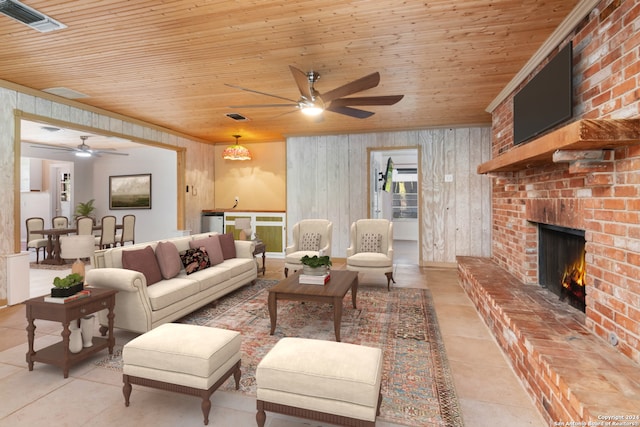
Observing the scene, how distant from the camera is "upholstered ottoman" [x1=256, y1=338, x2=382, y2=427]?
5.17ft

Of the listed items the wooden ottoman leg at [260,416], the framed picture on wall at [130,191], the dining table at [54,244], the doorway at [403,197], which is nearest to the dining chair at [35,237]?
the dining table at [54,244]

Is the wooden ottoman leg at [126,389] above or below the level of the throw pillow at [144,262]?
below

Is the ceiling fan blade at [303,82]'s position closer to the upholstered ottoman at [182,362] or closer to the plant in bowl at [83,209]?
the upholstered ottoman at [182,362]

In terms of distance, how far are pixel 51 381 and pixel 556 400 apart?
3.17m

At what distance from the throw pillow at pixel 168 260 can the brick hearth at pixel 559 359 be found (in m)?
3.22

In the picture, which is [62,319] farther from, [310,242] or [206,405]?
[310,242]

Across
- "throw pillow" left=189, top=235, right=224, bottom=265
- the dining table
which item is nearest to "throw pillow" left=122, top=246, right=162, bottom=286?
"throw pillow" left=189, top=235, right=224, bottom=265

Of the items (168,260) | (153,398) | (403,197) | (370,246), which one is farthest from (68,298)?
(403,197)

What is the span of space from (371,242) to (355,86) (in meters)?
2.75

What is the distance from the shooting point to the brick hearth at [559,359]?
150 centimetres

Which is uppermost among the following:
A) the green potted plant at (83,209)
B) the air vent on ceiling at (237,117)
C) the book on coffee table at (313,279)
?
the air vent on ceiling at (237,117)

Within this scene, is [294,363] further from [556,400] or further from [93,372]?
[93,372]

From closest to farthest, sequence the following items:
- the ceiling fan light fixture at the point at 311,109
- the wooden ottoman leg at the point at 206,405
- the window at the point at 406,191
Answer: the wooden ottoman leg at the point at 206,405 → the ceiling fan light fixture at the point at 311,109 → the window at the point at 406,191

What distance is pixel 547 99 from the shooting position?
9.05 ft
